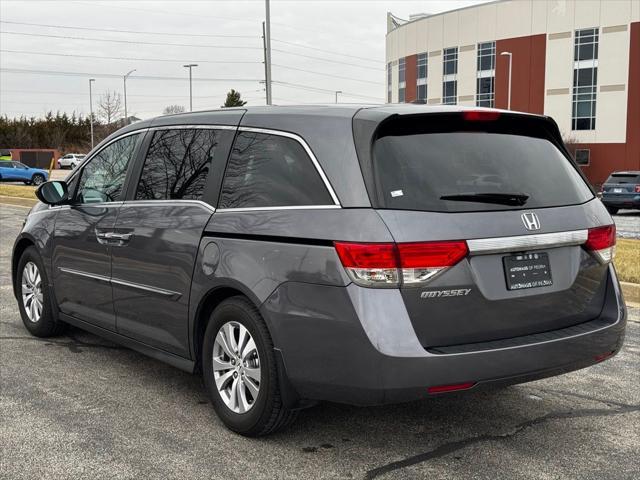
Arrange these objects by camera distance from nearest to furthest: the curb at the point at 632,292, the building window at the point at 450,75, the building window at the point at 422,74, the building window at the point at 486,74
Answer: the curb at the point at 632,292 < the building window at the point at 486,74 < the building window at the point at 450,75 < the building window at the point at 422,74

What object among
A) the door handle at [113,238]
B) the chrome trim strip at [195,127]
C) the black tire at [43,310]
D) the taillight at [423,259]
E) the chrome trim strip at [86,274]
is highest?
the chrome trim strip at [195,127]

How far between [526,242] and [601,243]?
65 centimetres

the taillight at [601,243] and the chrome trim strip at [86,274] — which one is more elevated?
the taillight at [601,243]

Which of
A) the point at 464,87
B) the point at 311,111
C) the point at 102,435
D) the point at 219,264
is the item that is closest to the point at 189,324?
the point at 219,264

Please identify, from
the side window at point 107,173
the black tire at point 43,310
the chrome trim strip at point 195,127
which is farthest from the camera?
the black tire at point 43,310

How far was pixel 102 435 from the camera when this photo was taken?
13.0 ft

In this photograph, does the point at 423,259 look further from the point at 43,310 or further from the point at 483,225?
the point at 43,310

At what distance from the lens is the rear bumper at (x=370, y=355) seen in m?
3.32

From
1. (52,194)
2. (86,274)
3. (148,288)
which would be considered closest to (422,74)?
(52,194)

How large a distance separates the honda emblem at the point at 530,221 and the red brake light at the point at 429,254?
427mm

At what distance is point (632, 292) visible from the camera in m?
8.04

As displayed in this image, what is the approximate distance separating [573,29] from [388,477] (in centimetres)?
5615

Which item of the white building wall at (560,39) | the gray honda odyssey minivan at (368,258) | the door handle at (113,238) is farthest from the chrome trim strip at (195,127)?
the white building wall at (560,39)

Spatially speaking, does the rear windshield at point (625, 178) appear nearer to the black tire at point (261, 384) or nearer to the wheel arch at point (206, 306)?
the wheel arch at point (206, 306)
